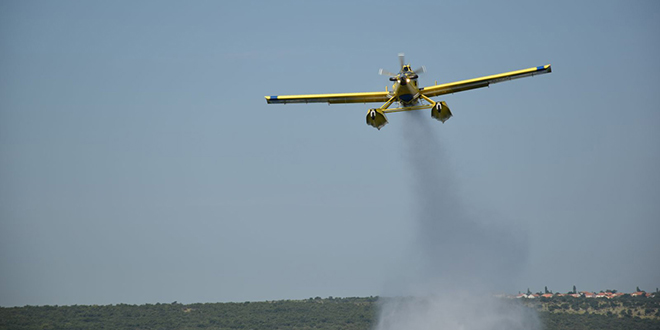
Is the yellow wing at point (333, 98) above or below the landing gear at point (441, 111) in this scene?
above

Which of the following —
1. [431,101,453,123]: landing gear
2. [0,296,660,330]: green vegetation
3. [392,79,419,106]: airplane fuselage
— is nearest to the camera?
[431,101,453,123]: landing gear

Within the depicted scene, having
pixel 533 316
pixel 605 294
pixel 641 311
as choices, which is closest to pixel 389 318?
pixel 533 316

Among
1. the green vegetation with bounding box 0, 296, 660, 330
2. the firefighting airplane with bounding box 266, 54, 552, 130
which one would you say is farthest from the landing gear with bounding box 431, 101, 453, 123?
the green vegetation with bounding box 0, 296, 660, 330

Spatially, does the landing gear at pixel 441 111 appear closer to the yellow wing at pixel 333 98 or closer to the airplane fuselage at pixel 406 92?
the airplane fuselage at pixel 406 92

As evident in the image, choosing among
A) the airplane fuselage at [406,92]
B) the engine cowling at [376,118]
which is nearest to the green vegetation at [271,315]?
the airplane fuselage at [406,92]

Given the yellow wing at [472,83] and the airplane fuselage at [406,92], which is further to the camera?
the yellow wing at [472,83]

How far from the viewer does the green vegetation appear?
6201 inches

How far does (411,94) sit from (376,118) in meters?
3.28

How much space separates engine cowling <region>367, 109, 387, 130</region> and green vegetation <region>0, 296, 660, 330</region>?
88.4m

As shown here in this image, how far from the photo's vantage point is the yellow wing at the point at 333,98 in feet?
235

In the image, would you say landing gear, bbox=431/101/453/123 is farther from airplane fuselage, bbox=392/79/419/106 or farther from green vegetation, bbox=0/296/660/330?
green vegetation, bbox=0/296/660/330

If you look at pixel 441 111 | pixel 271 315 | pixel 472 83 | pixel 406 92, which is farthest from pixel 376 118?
pixel 271 315

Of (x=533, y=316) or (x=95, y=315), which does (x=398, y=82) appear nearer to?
(x=533, y=316)

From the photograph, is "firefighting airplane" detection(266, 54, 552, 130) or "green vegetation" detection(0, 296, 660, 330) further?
"green vegetation" detection(0, 296, 660, 330)
